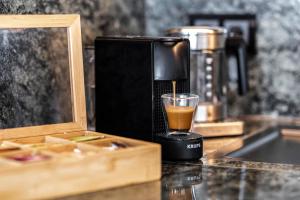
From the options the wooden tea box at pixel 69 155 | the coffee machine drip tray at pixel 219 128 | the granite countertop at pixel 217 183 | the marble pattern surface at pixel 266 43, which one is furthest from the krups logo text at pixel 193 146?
the marble pattern surface at pixel 266 43

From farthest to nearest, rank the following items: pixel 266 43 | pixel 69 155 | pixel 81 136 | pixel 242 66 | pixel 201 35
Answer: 1. pixel 266 43
2. pixel 242 66
3. pixel 201 35
4. pixel 81 136
5. pixel 69 155

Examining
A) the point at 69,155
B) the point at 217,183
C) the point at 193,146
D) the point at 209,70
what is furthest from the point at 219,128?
the point at 69,155

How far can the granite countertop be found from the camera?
1.19 metres

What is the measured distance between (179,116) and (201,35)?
37 centimetres

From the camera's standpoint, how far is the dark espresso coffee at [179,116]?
1.41 meters

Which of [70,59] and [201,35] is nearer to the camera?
[70,59]

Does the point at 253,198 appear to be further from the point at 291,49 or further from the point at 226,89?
the point at 291,49

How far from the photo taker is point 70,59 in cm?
147

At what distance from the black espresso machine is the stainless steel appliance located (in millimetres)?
243

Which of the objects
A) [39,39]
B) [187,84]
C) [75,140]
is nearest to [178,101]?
[187,84]

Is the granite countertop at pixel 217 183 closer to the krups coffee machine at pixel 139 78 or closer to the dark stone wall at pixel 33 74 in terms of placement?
the krups coffee machine at pixel 139 78

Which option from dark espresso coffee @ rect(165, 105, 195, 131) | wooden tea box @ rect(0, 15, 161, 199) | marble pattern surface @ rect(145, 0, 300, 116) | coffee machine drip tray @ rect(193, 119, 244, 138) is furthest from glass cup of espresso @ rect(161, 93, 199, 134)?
marble pattern surface @ rect(145, 0, 300, 116)

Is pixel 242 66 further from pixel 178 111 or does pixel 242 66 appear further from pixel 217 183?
pixel 217 183

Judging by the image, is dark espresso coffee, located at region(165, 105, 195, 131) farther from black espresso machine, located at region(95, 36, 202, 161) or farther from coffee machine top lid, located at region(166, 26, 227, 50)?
coffee machine top lid, located at region(166, 26, 227, 50)
